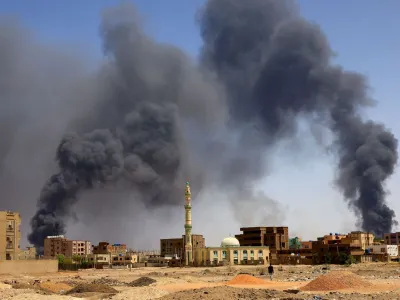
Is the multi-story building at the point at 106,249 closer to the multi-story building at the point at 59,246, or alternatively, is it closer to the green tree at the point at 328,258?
the multi-story building at the point at 59,246

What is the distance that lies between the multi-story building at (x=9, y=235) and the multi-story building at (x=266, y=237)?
69.3m

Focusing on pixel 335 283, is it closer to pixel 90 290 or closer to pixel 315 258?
pixel 90 290

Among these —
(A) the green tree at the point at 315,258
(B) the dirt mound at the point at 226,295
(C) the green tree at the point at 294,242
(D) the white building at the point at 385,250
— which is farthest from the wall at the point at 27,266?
(C) the green tree at the point at 294,242

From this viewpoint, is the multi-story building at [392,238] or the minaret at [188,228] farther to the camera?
the multi-story building at [392,238]

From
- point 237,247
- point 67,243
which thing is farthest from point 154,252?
point 237,247

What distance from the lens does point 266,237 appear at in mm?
154625

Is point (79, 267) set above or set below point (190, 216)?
below

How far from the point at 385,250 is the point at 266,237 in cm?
3321

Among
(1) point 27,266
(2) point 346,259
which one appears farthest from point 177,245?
(1) point 27,266

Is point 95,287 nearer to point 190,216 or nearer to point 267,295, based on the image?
point 267,295

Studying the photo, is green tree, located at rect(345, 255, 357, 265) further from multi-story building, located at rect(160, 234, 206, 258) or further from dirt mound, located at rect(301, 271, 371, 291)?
dirt mound, located at rect(301, 271, 371, 291)

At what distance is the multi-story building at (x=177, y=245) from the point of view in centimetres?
14455

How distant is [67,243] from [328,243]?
74856mm

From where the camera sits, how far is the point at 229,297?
38.2 m
